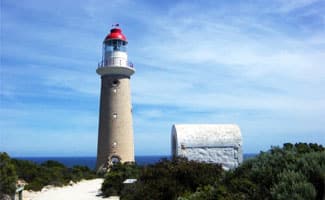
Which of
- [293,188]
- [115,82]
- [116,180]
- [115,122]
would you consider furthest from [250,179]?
[115,82]

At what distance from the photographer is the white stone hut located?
12.7 meters

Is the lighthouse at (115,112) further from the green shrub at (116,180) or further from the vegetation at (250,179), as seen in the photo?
the vegetation at (250,179)

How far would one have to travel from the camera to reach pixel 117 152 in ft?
75.2

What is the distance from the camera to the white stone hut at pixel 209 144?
12695 mm

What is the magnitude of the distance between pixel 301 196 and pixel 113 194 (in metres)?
10.8

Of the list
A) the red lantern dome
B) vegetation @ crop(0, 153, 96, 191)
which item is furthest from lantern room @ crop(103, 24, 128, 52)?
vegetation @ crop(0, 153, 96, 191)

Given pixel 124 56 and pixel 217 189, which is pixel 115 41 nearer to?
pixel 124 56

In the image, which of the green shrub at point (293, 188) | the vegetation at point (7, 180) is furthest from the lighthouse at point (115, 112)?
the green shrub at point (293, 188)

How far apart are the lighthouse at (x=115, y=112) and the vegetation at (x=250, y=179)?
12.4 meters

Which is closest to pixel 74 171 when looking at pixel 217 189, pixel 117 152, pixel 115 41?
pixel 117 152

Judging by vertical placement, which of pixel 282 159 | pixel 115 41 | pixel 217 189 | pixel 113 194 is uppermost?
pixel 115 41

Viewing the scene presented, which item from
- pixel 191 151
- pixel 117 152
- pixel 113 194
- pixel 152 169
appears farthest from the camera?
pixel 117 152

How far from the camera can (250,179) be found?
727 centimetres

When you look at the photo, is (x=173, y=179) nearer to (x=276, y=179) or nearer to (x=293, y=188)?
(x=276, y=179)
